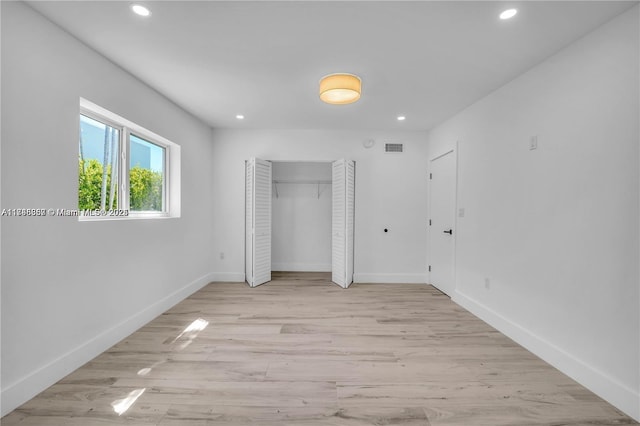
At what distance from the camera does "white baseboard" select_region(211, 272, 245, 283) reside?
4.54m

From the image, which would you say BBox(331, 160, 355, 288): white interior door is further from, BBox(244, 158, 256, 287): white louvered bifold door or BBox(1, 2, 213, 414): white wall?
BBox(1, 2, 213, 414): white wall

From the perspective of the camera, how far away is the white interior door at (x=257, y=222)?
4246 millimetres

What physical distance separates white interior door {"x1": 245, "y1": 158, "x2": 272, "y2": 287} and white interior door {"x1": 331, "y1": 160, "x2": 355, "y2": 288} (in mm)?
1124

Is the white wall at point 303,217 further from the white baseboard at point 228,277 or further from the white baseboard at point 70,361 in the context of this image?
the white baseboard at point 70,361

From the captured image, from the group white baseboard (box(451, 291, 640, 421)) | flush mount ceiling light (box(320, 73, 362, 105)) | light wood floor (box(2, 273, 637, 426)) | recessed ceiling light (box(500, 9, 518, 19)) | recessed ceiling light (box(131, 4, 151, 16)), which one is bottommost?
light wood floor (box(2, 273, 637, 426))

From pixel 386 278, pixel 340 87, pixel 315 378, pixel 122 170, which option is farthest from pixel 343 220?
pixel 122 170

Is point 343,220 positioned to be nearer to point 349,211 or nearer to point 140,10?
point 349,211

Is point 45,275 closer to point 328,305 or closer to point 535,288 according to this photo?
point 328,305

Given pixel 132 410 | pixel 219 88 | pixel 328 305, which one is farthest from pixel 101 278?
pixel 328 305

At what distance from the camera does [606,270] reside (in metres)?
1.82

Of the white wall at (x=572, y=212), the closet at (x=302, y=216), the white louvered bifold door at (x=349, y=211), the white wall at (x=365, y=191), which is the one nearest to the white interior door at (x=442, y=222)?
the white wall at (x=365, y=191)

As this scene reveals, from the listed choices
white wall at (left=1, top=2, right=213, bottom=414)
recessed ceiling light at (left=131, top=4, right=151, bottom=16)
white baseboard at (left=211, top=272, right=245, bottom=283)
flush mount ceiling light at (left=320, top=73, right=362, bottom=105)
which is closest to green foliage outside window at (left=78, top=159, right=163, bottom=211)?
white wall at (left=1, top=2, right=213, bottom=414)

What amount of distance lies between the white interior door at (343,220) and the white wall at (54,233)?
2651 millimetres

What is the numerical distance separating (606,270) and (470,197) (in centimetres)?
160
